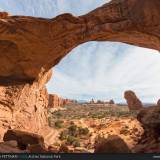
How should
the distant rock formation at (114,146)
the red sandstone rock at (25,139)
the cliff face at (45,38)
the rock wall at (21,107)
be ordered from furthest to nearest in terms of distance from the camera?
1. the rock wall at (21,107)
2. the cliff face at (45,38)
3. the red sandstone rock at (25,139)
4. the distant rock formation at (114,146)

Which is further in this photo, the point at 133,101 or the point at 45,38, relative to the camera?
the point at 133,101

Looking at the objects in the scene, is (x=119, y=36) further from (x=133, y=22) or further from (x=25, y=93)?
(x=25, y=93)

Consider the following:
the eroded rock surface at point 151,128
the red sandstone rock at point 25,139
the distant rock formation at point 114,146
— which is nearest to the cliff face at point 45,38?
the red sandstone rock at point 25,139

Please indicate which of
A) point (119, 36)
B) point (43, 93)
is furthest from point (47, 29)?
point (43, 93)

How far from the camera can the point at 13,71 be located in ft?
63.3

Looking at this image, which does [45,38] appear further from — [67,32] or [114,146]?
[114,146]

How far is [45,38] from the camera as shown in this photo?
58.7 ft

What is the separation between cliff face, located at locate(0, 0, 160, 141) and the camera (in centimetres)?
1683

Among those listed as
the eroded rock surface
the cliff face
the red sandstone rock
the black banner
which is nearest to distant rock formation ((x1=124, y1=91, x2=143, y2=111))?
the cliff face

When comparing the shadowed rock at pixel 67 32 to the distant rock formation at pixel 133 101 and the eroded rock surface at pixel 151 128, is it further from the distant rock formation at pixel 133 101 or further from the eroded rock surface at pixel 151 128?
the distant rock formation at pixel 133 101

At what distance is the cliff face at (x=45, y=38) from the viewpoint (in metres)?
16.8

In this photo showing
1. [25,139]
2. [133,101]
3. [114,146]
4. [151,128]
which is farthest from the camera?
[133,101]

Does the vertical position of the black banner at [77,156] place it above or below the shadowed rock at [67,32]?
below

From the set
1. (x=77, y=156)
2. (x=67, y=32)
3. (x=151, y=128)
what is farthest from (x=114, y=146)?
(x=67, y=32)
